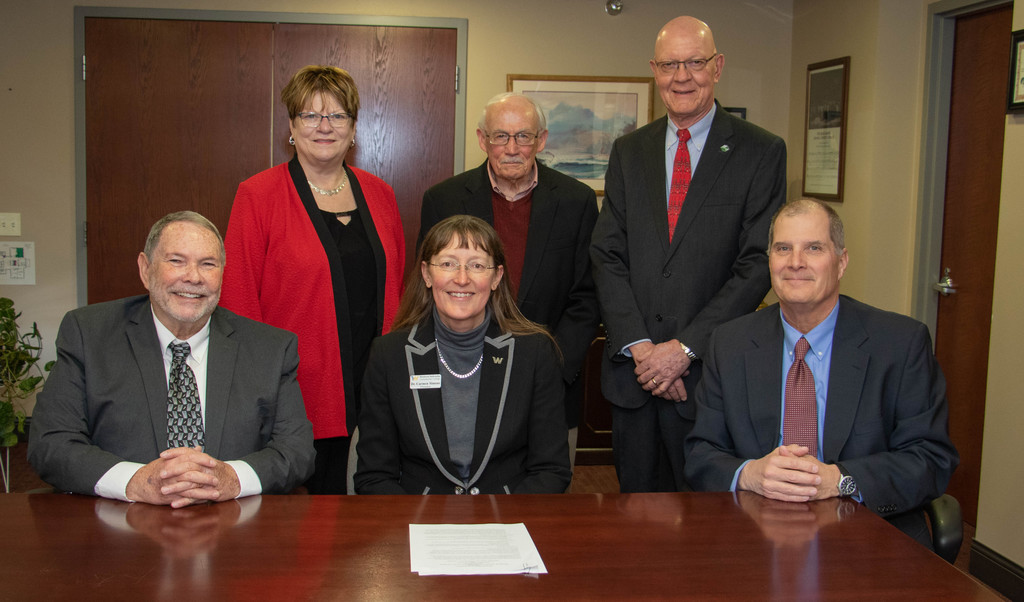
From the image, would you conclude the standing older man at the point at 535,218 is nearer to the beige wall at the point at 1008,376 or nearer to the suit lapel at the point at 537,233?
the suit lapel at the point at 537,233

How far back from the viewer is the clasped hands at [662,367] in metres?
2.74

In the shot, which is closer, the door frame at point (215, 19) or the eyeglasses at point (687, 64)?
the eyeglasses at point (687, 64)

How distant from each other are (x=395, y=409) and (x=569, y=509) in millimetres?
711

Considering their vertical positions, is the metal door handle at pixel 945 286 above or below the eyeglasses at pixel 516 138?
below

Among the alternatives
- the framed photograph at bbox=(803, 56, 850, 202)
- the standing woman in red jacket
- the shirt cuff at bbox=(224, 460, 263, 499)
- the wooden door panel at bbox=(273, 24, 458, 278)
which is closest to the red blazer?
the standing woman in red jacket

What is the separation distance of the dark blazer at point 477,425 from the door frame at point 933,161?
109 inches

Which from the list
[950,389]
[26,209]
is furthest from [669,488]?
[26,209]

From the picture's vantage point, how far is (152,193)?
5.08 m

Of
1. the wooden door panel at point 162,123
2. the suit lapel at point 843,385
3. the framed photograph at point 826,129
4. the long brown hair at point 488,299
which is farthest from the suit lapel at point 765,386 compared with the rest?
the wooden door panel at point 162,123

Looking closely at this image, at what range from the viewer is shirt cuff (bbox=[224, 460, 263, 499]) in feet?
6.40

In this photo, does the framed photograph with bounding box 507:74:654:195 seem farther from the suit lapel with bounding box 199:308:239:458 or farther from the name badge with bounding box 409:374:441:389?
the suit lapel with bounding box 199:308:239:458

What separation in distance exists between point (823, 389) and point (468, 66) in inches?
138

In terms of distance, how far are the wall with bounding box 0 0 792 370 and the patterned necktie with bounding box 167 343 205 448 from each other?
327 centimetres

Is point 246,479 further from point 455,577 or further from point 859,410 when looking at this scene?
point 859,410
